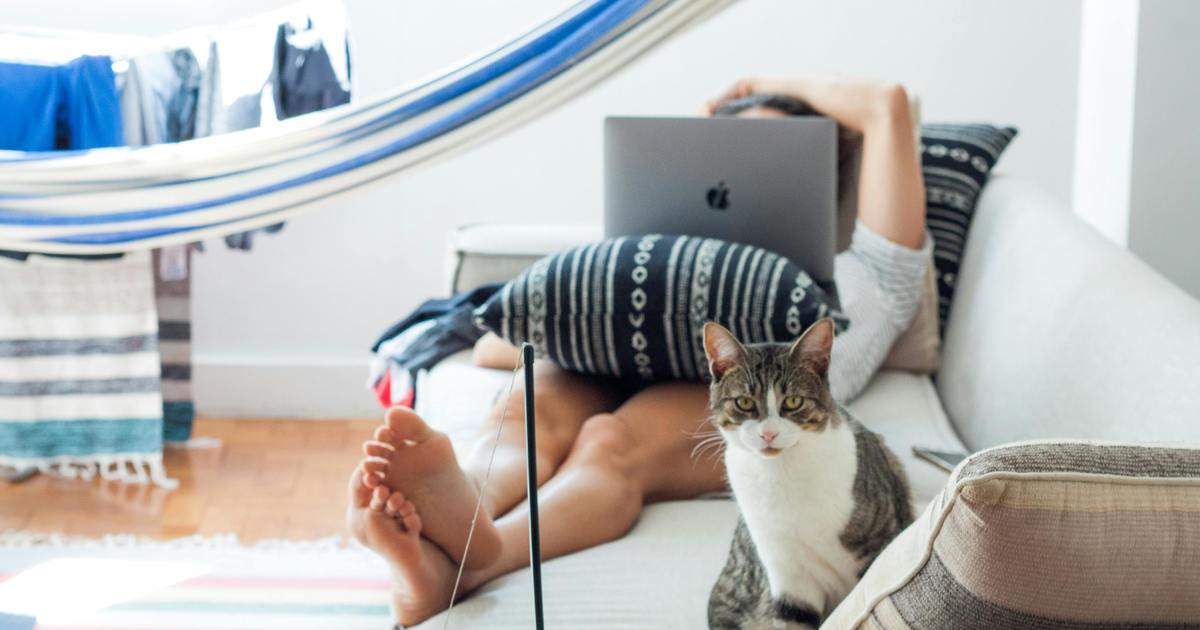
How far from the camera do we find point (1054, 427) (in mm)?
1361

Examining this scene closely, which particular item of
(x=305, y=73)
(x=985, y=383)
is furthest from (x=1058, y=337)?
(x=305, y=73)

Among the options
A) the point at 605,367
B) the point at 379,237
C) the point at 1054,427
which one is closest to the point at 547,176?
the point at 379,237

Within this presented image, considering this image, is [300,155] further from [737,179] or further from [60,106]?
[60,106]

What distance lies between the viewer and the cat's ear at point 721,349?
100cm

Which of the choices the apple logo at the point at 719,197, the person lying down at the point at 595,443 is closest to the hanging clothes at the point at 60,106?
the person lying down at the point at 595,443

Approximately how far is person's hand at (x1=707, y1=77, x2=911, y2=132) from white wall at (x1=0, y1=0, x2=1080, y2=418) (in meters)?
0.78

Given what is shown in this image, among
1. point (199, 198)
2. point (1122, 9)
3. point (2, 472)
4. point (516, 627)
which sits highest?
point (1122, 9)

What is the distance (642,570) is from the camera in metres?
1.18

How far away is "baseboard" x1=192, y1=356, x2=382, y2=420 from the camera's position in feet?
9.38

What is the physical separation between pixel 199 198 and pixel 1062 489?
729 mm

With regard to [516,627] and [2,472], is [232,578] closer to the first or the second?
[2,472]

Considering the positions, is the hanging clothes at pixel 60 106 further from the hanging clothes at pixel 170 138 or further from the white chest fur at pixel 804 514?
the white chest fur at pixel 804 514

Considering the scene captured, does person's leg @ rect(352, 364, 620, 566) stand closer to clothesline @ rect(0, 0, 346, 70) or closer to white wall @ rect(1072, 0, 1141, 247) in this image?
clothesline @ rect(0, 0, 346, 70)

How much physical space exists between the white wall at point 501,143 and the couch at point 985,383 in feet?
2.34
